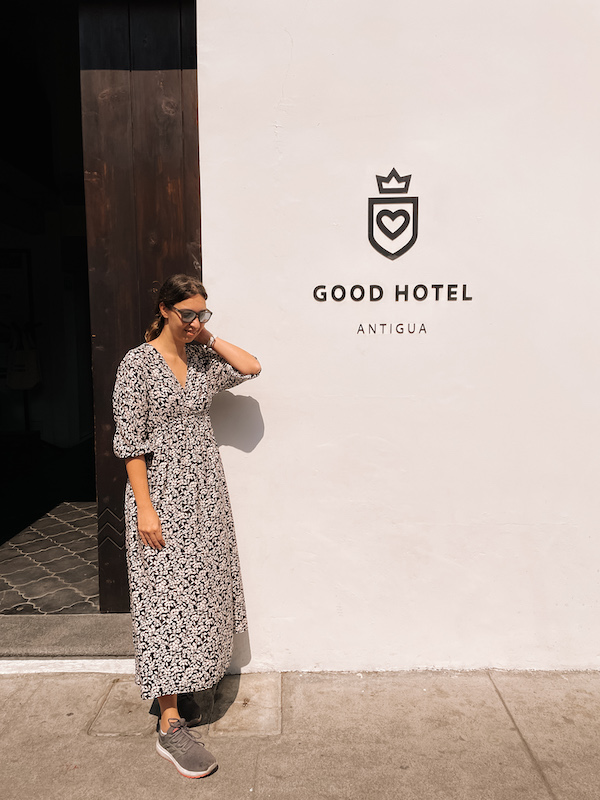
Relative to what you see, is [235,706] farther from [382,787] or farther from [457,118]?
[457,118]

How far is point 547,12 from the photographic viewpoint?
9.25ft

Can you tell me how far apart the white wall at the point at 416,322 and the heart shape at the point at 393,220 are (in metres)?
0.09

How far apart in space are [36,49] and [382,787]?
23.1ft

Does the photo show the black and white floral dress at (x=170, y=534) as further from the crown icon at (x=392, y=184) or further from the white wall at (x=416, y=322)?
the crown icon at (x=392, y=184)

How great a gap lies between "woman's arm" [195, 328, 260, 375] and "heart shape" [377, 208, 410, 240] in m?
0.97

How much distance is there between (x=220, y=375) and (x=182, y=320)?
0.36 meters

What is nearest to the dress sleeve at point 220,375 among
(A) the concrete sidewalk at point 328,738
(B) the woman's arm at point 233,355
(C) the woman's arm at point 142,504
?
(B) the woman's arm at point 233,355

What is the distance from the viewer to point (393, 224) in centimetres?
291

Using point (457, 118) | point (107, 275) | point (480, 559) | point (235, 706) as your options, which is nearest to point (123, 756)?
point (235, 706)

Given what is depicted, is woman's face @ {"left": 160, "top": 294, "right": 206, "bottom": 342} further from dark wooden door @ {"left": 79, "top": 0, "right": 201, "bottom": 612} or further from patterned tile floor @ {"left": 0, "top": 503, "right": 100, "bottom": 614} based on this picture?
patterned tile floor @ {"left": 0, "top": 503, "right": 100, "bottom": 614}

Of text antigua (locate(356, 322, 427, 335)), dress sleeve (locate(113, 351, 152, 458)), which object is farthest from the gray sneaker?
text antigua (locate(356, 322, 427, 335))

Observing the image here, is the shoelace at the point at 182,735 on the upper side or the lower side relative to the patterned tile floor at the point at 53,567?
upper

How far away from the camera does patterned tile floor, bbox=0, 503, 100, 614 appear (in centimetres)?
367

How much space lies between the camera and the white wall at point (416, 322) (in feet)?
9.34
